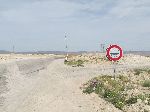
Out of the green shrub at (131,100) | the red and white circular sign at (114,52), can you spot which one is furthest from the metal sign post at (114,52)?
the green shrub at (131,100)

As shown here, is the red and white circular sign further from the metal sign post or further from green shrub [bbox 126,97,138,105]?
green shrub [bbox 126,97,138,105]

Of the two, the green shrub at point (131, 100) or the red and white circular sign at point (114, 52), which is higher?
the red and white circular sign at point (114, 52)

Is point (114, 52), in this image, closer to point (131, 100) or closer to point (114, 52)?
point (114, 52)

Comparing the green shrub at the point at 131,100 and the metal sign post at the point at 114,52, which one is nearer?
the green shrub at the point at 131,100

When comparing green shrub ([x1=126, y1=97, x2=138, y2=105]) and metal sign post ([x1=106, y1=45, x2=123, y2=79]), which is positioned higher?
metal sign post ([x1=106, y1=45, x2=123, y2=79])

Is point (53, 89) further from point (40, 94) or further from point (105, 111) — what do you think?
point (105, 111)

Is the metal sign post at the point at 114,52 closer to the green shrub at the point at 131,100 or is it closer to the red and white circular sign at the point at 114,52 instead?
the red and white circular sign at the point at 114,52

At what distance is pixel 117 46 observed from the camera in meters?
19.3

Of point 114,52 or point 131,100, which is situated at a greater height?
point 114,52

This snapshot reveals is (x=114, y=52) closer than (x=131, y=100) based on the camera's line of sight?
No

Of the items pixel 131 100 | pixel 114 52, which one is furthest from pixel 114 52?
pixel 131 100

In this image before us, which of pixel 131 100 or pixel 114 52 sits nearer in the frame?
pixel 131 100

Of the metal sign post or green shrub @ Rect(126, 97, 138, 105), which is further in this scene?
the metal sign post

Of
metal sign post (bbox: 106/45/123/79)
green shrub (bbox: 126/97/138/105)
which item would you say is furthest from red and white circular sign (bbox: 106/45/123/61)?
green shrub (bbox: 126/97/138/105)
